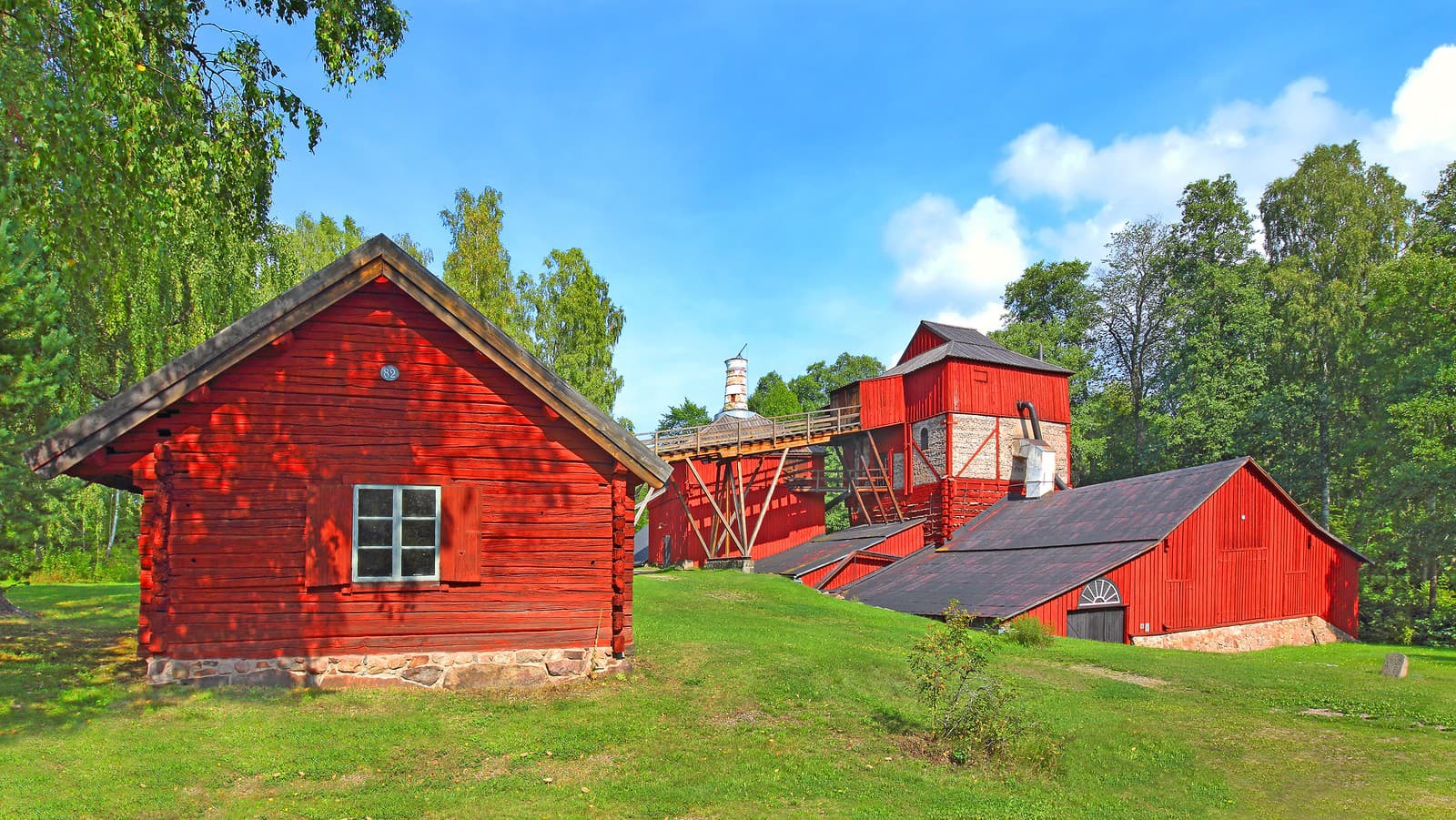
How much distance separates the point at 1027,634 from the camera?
22828mm

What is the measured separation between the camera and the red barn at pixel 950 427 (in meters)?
40.9

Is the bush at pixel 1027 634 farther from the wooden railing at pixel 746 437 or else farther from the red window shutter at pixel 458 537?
the wooden railing at pixel 746 437

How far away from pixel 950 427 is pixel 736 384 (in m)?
17.8

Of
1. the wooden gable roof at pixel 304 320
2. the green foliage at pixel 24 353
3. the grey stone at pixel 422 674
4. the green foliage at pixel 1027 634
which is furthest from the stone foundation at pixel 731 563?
the grey stone at pixel 422 674

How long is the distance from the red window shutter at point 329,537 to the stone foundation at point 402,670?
46.2 inches

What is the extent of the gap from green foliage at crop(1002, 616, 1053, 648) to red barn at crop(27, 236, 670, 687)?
12868mm

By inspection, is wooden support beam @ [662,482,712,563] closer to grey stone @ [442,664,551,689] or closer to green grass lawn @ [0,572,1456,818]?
green grass lawn @ [0,572,1456,818]

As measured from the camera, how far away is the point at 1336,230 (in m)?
46.2

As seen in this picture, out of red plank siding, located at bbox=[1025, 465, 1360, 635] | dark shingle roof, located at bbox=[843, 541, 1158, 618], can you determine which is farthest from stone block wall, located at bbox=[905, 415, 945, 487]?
red plank siding, located at bbox=[1025, 465, 1360, 635]

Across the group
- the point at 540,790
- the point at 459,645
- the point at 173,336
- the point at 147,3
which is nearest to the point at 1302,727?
the point at 540,790

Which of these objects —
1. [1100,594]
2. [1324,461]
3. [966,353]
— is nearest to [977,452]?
[966,353]

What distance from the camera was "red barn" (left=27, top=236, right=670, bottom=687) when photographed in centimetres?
1228

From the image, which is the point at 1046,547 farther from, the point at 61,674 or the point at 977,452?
the point at 61,674

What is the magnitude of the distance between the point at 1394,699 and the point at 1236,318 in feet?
123
